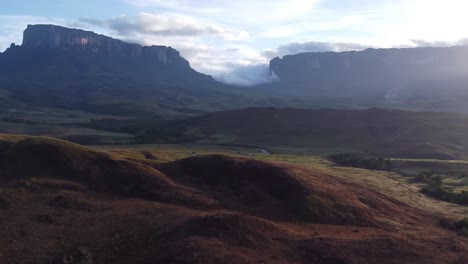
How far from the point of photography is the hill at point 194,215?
34.3 metres

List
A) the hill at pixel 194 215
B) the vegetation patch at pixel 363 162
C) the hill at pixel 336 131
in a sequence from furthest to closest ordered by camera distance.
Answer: the hill at pixel 336 131
the vegetation patch at pixel 363 162
the hill at pixel 194 215

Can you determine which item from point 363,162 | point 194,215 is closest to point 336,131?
point 363,162

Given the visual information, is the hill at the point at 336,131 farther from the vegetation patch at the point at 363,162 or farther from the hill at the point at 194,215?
the hill at the point at 194,215

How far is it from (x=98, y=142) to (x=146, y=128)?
121 feet

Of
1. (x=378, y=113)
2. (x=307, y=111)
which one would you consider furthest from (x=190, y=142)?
(x=378, y=113)

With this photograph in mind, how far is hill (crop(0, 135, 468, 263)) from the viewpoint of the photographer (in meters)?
34.3

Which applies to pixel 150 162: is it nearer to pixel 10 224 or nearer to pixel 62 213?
pixel 62 213

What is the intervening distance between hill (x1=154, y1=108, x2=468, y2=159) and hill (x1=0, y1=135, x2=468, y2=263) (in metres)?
74.6

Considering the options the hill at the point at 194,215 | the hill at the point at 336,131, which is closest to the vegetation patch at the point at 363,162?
the hill at the point at 336,131

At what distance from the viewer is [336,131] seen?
150m

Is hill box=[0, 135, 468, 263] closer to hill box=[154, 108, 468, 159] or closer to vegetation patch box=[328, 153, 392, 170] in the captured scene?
vegetation patch box=[328, 153, 392, 170]

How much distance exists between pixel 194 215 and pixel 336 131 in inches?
4559

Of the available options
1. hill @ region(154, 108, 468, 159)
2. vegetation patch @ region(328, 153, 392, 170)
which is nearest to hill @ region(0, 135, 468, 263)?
vegetation patch @ region(328, 153, 392, 170)

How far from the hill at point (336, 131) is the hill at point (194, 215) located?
7456cm
